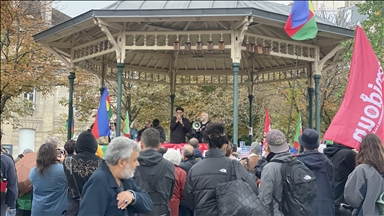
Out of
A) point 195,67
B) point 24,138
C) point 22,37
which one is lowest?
point 24,138

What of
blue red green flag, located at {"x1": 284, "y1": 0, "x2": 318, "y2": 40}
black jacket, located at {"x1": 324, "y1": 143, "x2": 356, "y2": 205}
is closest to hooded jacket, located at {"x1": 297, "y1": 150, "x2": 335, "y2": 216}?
black jacket, located at {"x1": 324, "y1": 143, "x2": 356, "y2": 205}

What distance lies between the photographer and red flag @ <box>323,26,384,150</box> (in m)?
7.52

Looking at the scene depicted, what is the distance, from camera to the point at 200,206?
610 cm

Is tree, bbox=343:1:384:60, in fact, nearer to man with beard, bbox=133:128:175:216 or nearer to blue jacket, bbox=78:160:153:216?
man with beard, bbox=133:128:175:216

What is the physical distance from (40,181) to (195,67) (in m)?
14.8

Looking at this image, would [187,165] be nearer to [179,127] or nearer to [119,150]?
[119,150]

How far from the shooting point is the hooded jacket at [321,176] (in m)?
7.40

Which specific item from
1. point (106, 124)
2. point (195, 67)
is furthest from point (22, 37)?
point (106, 124)

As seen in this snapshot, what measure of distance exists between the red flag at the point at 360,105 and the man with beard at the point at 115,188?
3825 millimetres

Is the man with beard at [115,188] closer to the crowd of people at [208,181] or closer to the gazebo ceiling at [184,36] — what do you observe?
the crowd of people at [208,181]

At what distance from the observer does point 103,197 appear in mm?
4336

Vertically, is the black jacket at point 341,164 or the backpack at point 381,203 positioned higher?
the black jacket at point 341,164

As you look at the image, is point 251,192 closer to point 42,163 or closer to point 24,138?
point 42,163

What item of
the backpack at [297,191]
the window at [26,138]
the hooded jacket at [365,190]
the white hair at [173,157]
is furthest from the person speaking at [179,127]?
the window at [26,138]
